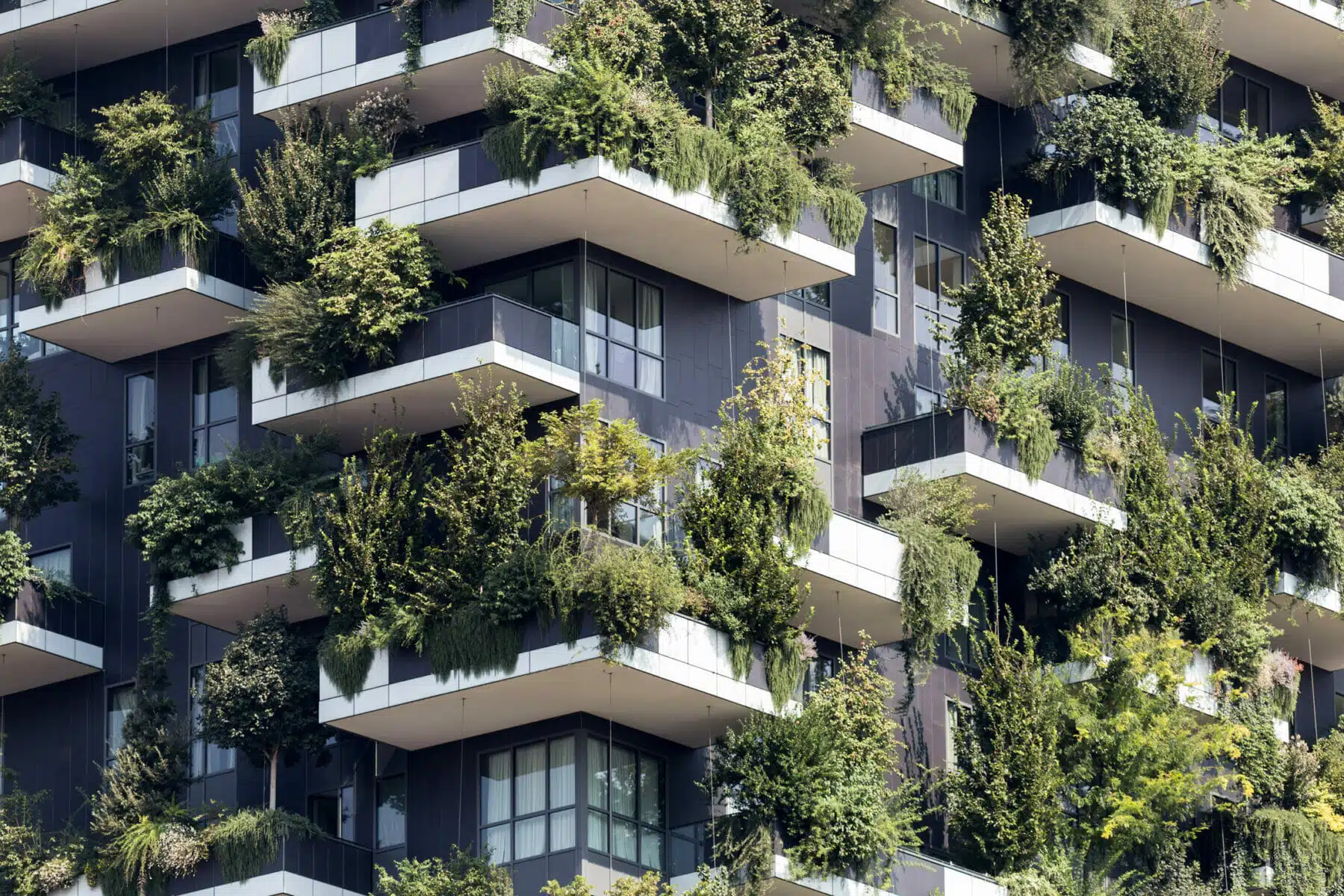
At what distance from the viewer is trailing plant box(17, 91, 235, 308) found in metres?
67.2

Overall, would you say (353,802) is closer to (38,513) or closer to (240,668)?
(240,668)

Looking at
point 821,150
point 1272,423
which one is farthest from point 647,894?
point 1272,423

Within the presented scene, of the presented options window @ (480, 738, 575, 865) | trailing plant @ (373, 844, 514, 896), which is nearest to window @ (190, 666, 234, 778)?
window @ (480, 738, 575, 865)

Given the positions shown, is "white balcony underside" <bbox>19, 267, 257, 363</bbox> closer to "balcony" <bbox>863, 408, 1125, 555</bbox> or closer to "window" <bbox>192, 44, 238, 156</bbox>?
"window" <bbox>192, 44, 238, 156</bbox>

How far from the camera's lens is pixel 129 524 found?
65.4 metres

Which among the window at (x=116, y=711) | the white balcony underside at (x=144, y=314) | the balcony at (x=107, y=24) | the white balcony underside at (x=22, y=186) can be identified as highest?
the balcony at (x=107, y=24)

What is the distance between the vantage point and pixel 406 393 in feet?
209

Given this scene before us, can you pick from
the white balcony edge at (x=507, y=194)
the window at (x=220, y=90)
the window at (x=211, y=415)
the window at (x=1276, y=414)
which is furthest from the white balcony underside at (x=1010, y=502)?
the window at (x=220, y=90)

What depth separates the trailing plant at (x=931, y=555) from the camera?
65062mm

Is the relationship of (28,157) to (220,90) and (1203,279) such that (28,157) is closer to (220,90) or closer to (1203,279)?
(220,90)

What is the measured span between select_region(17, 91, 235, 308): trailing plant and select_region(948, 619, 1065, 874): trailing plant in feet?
50.9

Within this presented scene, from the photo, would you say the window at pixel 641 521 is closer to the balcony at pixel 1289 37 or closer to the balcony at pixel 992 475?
the balcony at pixel 992 475

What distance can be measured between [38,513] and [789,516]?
1376cm

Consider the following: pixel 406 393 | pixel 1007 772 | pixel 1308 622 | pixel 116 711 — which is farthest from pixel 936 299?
pixel 116 711
